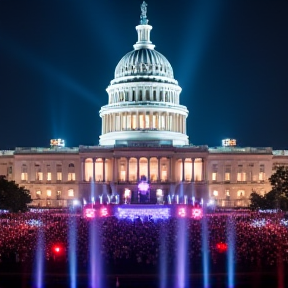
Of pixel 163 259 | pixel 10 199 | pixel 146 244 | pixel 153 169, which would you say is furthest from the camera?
pixel 153 169

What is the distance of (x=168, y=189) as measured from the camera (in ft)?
496

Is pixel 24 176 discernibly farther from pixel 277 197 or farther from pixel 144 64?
pixel 277 197

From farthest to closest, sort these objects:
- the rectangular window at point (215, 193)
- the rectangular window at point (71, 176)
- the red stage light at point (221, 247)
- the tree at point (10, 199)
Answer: the rectangular window at point (71, 176) < the rectangular window at point (215, 193) < the tree at point (10, 199) < the red stage light at point (221, 247)

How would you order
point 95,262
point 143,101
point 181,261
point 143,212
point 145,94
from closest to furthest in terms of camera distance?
point 95,262, point 181,261, point 143,212, point 143,101, point 145,94

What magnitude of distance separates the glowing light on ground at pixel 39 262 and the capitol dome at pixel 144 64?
107576 millimetres

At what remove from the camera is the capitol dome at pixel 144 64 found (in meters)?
169

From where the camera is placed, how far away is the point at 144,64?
555 feet

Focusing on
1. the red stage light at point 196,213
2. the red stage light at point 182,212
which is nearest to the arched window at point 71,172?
the red stage light at point 182,212

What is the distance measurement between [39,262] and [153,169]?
335 feet

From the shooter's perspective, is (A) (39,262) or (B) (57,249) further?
(B) (57,249)

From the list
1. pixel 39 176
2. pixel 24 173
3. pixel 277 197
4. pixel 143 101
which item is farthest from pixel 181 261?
pixel 143 101

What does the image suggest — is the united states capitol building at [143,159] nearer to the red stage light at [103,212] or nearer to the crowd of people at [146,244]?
the red stage light at [103,212]

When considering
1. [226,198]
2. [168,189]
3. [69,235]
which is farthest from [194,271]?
[226,198]

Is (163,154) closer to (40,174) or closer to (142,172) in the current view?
(142,172)
